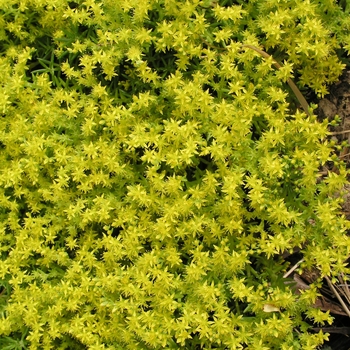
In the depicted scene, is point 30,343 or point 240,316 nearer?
point 240,316

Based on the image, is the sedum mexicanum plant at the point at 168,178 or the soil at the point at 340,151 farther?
the soil at the point at 340,151

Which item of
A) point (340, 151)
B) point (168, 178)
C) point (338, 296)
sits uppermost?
point (340, 151)

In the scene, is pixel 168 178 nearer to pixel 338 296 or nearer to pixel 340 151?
pixel 340 151

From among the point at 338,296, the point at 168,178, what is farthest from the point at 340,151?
the point at 168,178

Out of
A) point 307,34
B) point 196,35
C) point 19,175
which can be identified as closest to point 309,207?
point 307,34

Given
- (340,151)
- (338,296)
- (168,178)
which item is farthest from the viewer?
(340,151)

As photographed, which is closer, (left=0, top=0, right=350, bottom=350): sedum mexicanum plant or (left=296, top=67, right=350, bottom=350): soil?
(left=0, top=0, right=350, bottom=350): sedum mexicanum plant

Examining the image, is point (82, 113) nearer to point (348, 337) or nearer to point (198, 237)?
point (198, 237)

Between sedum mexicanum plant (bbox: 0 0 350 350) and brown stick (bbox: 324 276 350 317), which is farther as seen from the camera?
brown stick (bbox: 324 276 350 317)
